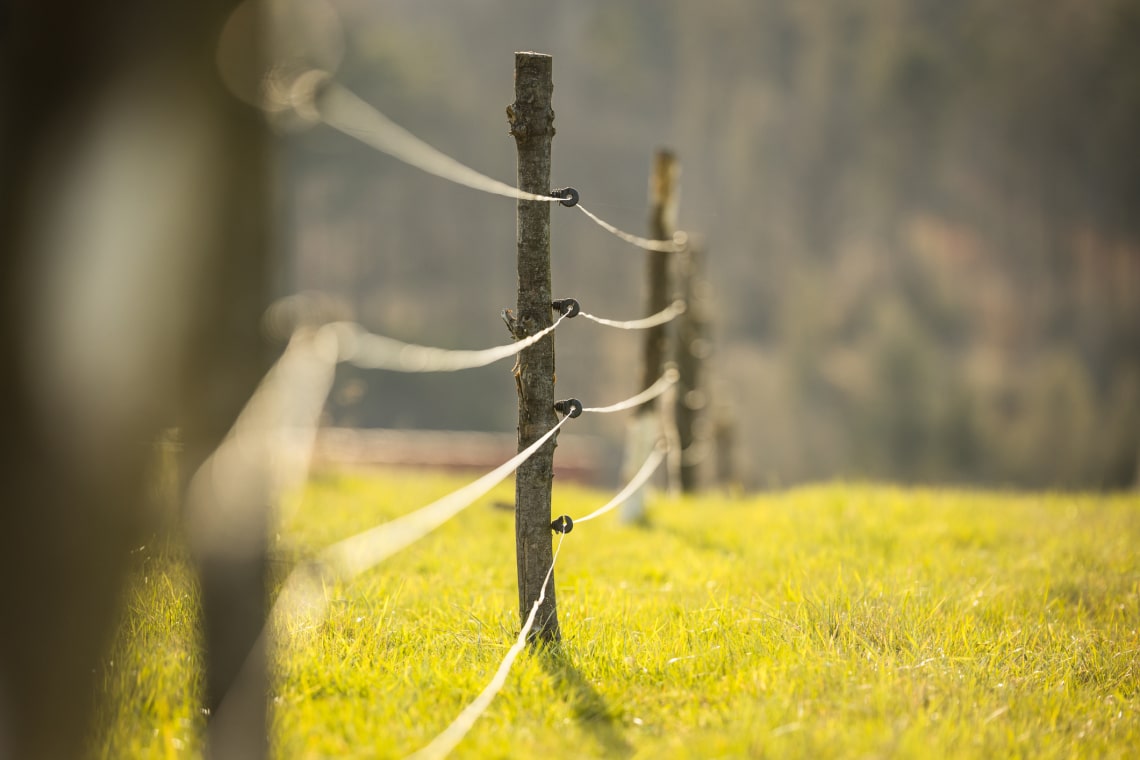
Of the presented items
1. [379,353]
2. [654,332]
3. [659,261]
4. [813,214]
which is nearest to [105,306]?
[379,353]

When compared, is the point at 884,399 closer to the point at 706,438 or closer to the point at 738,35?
the point at 738,35

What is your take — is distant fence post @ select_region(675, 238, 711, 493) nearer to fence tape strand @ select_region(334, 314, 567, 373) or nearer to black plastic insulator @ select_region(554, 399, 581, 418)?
black plastic insulator @ select_region(554, 399, 581, 418)

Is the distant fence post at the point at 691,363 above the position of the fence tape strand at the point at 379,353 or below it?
below

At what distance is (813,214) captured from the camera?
5178cm

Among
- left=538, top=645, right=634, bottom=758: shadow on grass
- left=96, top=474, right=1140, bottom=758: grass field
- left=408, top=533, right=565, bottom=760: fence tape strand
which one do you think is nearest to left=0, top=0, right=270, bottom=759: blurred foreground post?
left=96, top=474, right=1140, bottom=758: grass field

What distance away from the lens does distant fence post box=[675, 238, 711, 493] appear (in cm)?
1029

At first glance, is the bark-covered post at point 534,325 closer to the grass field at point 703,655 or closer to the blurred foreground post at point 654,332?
the grass field at point 703,655

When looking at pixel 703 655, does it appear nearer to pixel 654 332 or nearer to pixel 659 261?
pixel 654 332


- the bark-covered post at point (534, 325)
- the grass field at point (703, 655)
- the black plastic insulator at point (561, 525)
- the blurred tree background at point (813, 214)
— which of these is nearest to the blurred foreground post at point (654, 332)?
the grass field at point (703, 655)

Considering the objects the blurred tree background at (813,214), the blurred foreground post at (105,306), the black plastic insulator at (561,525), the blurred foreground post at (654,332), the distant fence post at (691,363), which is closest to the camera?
the blurred foreground post at (105,306)

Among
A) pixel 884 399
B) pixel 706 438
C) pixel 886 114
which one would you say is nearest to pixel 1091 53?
pixel 886 114

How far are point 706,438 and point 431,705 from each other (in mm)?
8437

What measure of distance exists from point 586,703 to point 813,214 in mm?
51658

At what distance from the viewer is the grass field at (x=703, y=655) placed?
3080 mm
